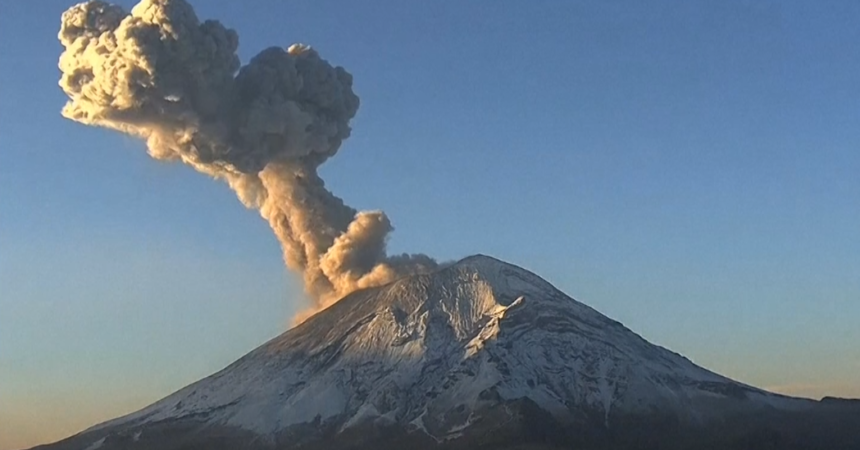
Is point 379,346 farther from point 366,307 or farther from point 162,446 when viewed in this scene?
point 162,446

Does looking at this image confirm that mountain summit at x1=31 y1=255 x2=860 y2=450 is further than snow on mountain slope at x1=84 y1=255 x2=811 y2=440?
No

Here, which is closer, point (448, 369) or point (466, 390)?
point (466, 390)

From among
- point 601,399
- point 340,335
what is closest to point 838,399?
point 601,399

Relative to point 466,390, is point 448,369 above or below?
above

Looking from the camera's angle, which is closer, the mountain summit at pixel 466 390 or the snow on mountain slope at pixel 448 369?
the mountain summit at pixel 466 390
